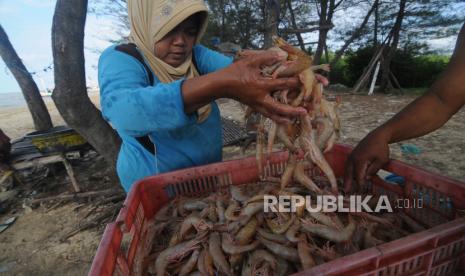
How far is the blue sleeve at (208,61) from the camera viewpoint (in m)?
2.22

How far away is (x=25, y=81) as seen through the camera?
19.3ft

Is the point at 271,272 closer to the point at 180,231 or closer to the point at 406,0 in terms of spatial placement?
the point at 180,231

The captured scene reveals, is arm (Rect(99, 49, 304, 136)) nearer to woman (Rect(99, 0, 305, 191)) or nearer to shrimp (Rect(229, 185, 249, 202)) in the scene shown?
woman (Rect(99, 0, 305, 191))

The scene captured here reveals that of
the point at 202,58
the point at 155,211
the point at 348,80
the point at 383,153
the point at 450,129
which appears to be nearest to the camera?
the point at 383,153

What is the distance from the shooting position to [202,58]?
7.32ft

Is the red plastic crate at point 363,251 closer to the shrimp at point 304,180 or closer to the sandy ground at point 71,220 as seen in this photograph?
the shrimp at point 304,180

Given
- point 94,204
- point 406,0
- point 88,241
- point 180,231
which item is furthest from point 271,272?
point 406,0

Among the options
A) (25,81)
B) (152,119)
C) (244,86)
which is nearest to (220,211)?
(152,119)

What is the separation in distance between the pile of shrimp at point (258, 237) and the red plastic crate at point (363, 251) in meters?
0.15

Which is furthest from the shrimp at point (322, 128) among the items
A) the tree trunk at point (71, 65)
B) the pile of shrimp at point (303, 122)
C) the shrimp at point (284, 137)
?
the tree trunk at point (71, 65)

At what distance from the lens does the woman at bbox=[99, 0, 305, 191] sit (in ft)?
3.89

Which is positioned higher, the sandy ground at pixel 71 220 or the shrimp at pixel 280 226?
the shrimp at pixel 280 226

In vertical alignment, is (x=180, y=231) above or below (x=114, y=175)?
above

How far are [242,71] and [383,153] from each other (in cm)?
116
